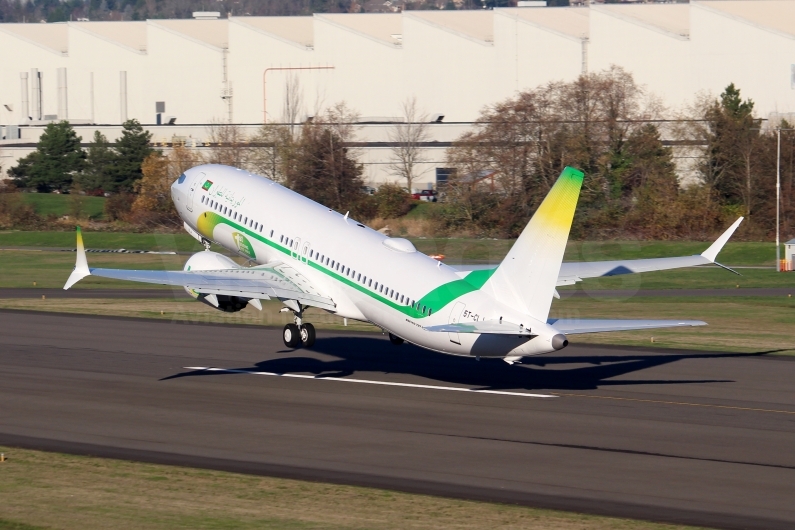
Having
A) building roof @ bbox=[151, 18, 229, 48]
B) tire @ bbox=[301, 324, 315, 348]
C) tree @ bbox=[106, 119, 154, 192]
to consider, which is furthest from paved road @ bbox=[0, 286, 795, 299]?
building roof @ bbox=[151, 18, 229, 48]

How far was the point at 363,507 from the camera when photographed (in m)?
24.5

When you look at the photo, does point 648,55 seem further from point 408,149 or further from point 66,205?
point 66,205

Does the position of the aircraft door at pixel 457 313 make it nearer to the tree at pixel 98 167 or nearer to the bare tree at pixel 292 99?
the bare tree at pixel 292 99

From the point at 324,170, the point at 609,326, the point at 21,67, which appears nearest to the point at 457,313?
the point at 609,326

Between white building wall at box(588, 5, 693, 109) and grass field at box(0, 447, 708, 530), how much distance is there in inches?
4175

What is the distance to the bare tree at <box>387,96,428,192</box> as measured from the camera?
134 m

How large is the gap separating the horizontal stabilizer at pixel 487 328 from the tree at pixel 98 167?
113 m

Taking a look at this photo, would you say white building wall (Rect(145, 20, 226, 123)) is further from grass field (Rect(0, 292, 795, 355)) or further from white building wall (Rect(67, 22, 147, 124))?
grass field (Rect(0, 292, 795, 355))

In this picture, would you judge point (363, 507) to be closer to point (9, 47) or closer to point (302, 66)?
point (302, 66)

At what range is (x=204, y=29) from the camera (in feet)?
511

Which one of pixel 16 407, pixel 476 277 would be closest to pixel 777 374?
pixel 476 277

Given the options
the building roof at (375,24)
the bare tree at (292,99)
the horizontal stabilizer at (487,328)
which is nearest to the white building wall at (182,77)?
the bare tree at (292,99)

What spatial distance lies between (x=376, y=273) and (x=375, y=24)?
112985 millimetres

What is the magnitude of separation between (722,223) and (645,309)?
153 ft
